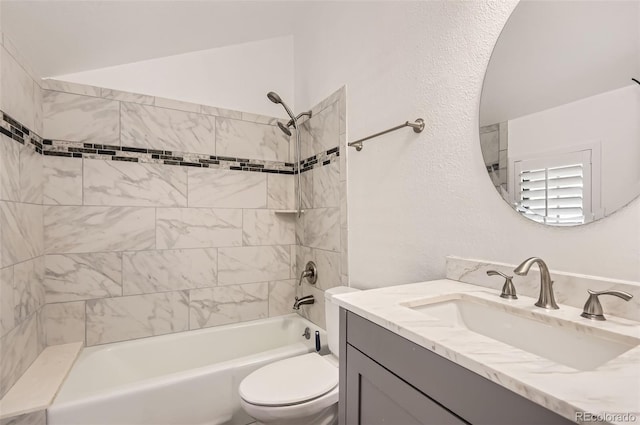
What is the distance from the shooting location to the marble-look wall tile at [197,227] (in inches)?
82.3

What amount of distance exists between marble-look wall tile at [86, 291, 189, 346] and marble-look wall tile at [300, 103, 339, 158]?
1393 mm

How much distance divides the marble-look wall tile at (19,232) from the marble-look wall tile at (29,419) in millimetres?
627

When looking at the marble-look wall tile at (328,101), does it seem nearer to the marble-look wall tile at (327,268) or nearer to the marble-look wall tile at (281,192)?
the marble-look wall tile at (281,192)

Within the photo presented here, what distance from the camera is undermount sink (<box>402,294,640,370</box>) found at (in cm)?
64

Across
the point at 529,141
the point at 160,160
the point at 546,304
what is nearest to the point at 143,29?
the point at 160,160

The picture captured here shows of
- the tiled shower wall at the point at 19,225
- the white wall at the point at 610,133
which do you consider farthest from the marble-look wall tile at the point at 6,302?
the white wall at the point at 610,133

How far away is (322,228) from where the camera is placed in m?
2.12

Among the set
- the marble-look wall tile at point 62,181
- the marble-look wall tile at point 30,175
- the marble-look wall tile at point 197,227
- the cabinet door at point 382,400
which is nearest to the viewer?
the cabinet door at point 382,400

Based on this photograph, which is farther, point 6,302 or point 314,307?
point 314,307

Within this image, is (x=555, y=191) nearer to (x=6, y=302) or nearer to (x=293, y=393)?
(x=293, y=393)

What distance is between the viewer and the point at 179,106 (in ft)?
7.02

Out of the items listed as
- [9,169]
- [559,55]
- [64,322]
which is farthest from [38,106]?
[559,55]

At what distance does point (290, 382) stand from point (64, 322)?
1486 millimetres

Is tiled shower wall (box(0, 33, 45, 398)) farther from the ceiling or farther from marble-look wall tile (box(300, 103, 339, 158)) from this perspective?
marble-look wall tile (box(300, 103, 339, 158))
